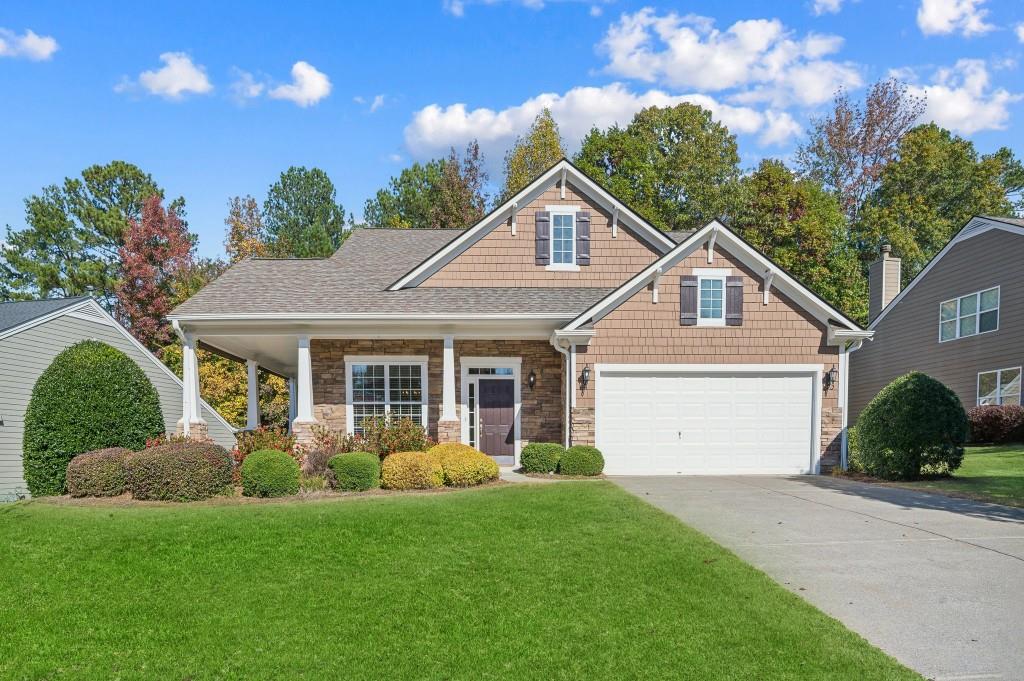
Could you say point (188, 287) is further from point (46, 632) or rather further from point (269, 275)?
point (46, 632)

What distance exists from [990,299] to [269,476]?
2102 cm

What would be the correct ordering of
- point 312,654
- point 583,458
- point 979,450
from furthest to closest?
point 979,450, point 583,458, point 312,654

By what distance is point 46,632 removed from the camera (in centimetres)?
562

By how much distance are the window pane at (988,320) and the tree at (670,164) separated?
1568cm

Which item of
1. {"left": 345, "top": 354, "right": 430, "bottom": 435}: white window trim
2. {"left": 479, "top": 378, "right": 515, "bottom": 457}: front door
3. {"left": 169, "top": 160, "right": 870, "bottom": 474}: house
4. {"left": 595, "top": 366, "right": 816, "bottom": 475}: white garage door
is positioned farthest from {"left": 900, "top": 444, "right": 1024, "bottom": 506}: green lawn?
{"left": 345, "top": 354, "right": 430, "bottom": 435}: white window trim

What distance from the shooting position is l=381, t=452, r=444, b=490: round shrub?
12102 millimetres

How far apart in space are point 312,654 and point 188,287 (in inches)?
1236

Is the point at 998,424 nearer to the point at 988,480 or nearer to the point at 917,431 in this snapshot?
the point at 988,480

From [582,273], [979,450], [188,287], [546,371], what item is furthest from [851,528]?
[188,287]

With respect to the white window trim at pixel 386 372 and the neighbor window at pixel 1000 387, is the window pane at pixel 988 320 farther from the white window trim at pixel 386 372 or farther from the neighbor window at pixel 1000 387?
the white window trim at pixel 386 372

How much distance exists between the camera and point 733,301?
48.1 ft

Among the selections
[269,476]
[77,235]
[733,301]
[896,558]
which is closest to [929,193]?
[733,301]

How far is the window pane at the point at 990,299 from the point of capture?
2005cm

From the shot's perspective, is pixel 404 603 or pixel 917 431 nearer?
pixel 404 603
